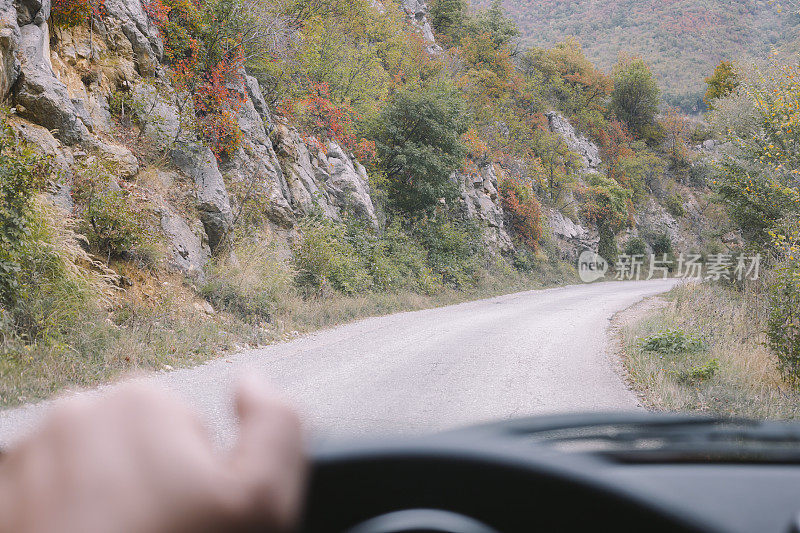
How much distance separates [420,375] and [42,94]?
24.4 ft

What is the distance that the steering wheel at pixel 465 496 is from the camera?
24.8 inches

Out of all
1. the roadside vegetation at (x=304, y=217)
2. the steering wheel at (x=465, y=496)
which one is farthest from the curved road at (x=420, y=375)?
the steering wheel at (x=465, y=496)

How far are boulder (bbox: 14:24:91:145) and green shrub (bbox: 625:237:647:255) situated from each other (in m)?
33.4

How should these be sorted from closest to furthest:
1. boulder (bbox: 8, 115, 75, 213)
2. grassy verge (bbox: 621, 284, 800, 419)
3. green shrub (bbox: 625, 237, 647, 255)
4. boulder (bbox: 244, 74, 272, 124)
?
1. grassy verge (bbox: 621, 284, 800, 419)
2. boulder (bbox: 8, 115, 75, 213)
3. boulder (bbox: 244, 74, 272, 124)
4. green shrub (bbox: 625, 237, 647, 255)

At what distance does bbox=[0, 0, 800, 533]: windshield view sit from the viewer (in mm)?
556

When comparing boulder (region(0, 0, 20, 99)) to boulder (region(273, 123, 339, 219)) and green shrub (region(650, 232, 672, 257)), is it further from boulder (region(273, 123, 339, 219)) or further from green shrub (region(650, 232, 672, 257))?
green shrub (region(650, 232, 672, 257))

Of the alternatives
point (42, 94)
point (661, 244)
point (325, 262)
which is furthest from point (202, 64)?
point (661, 244)

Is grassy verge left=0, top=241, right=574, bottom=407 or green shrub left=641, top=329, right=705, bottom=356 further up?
green shrub left=641, top=329, right=705, bottom=356

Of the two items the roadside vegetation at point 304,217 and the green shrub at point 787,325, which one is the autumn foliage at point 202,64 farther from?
the green shrub at point 787,325

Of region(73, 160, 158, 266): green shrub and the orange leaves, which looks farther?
the orange leaves

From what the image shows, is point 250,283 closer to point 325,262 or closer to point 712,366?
point 325,262

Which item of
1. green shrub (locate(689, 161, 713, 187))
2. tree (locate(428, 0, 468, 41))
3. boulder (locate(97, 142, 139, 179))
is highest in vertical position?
tree (locate(428, 0, 468, 41))

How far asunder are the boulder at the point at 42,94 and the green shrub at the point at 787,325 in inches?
430
